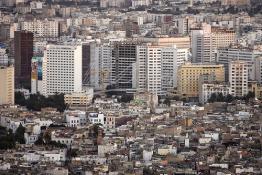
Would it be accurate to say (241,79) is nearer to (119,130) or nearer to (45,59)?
(45,59)

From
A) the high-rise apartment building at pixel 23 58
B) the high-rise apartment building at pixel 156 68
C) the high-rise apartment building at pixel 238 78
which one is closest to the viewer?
the high-rise apartment building at pixel 238 78

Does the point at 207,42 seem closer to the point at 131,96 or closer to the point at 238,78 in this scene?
the point at 238,78

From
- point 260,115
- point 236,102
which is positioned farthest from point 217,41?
point 260,115

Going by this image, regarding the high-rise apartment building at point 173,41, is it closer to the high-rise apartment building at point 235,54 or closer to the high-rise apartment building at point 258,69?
the high-rise apartment building at point 235,54

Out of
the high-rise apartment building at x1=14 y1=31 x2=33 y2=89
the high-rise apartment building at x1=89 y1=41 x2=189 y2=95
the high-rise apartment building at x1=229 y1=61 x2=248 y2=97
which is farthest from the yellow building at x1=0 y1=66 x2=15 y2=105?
the high-rise apartment building at x1=229 y1=61 x2=248 y2=97

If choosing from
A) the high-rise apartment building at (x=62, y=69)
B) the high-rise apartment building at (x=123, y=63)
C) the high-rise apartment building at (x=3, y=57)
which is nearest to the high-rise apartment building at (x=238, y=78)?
the high-rise apartment building at (x=123, y=63)

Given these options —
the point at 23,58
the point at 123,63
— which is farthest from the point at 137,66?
the point at 23,58
